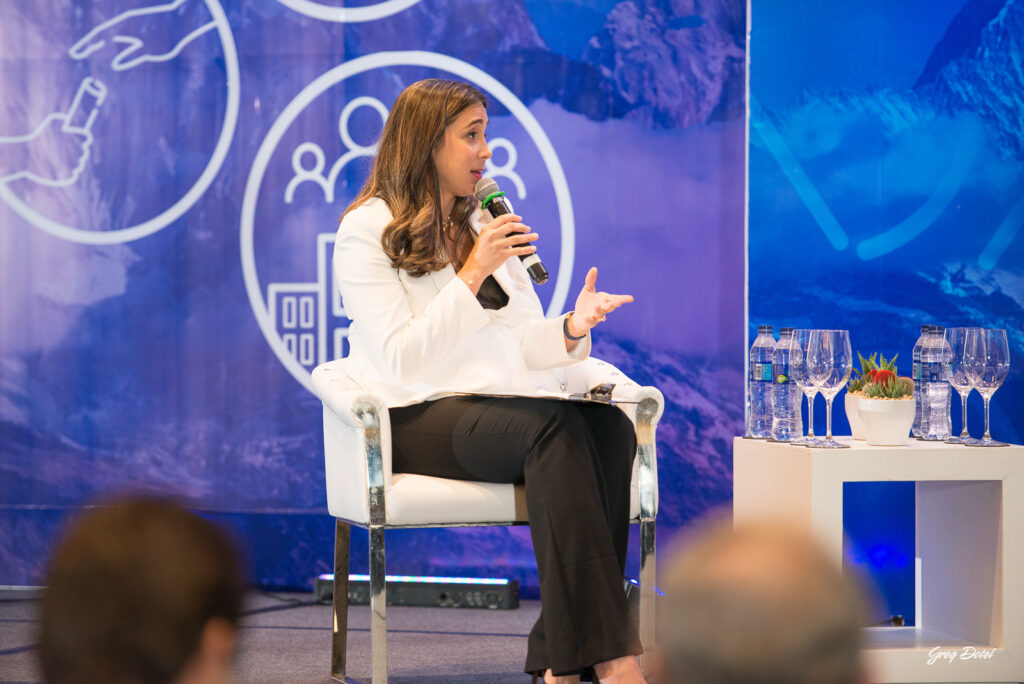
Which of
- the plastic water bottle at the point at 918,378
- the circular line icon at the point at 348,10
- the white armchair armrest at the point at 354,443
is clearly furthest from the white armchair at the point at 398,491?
the circular line icon at the point at 348,10

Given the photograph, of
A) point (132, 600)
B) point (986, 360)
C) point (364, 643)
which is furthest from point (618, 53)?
point (132, 600)

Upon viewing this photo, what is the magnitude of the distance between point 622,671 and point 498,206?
3.53ft

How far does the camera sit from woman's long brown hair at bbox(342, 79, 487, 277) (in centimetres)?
263

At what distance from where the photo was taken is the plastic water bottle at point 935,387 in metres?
2.79

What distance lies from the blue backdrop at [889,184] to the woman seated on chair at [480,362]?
3.57ft

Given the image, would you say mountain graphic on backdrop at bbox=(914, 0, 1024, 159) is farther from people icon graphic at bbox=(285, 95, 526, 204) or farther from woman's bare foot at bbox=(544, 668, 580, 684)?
woman's bare foot at bbox=(544, 668, 580, 684)

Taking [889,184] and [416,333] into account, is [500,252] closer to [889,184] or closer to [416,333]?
[416,333]

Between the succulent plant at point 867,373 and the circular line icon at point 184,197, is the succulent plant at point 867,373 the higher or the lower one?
the lower one

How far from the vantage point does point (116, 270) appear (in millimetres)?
3785

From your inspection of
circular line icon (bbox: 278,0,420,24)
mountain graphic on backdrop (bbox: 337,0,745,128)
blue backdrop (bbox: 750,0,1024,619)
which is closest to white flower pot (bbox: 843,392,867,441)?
blue backdrop (bbox: 750,0,1024,619)

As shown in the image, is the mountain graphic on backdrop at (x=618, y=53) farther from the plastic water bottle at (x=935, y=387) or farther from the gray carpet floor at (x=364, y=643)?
the gray carpet floor at (x=364, y=643)

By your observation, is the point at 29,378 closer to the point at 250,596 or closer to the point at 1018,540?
the point at 1018,540

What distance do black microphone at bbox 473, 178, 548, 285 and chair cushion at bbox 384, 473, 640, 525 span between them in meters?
0.47

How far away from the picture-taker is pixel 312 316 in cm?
374
